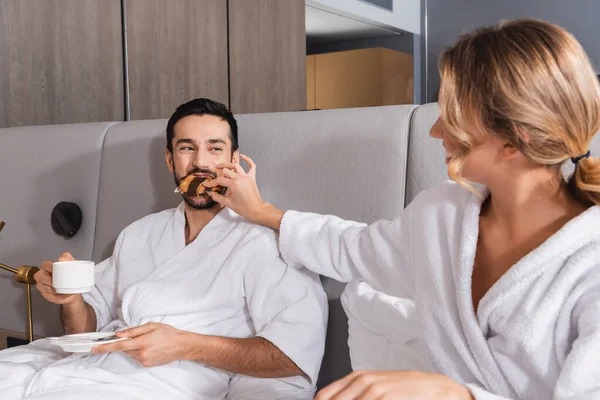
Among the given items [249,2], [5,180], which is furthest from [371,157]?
[249,2]

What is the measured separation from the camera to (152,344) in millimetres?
1265

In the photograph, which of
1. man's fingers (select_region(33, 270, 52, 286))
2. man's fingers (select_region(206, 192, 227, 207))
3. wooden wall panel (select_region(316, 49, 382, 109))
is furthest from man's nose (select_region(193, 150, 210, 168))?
wooden wall panel (select_region(316, 49, 382, 109))

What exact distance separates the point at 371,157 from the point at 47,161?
106 centimetres

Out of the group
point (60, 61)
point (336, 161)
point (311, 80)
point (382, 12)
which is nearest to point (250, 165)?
point (336, 161)

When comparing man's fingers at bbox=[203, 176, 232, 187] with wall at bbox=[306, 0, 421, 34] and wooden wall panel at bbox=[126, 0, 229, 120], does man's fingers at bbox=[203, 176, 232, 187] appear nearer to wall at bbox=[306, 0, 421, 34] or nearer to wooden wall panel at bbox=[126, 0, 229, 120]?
wooden wall panel at bbox=[126, 0, 229, 120]

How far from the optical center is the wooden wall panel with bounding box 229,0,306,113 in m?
3.83

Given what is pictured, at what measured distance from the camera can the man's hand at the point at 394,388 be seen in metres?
0.81

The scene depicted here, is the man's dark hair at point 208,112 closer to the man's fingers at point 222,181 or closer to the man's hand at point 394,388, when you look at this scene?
the man's fingers at point 222,181

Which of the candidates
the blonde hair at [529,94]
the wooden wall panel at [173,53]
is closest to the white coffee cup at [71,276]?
the blonde hair at [529,94]

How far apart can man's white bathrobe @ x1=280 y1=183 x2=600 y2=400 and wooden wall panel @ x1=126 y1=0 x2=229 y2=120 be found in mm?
2210

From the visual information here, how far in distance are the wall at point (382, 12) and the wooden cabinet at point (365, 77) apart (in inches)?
9.4

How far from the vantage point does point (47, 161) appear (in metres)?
2.00

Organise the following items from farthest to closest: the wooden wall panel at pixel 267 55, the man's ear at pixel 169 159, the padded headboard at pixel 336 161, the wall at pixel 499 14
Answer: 1. the wall at pixel 499 14
2. the wooden wall panel at pixel 267 55
3. the man's ear at pixel 169 159
4. the padded headboard at pixel 336 161

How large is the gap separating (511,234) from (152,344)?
692mm
